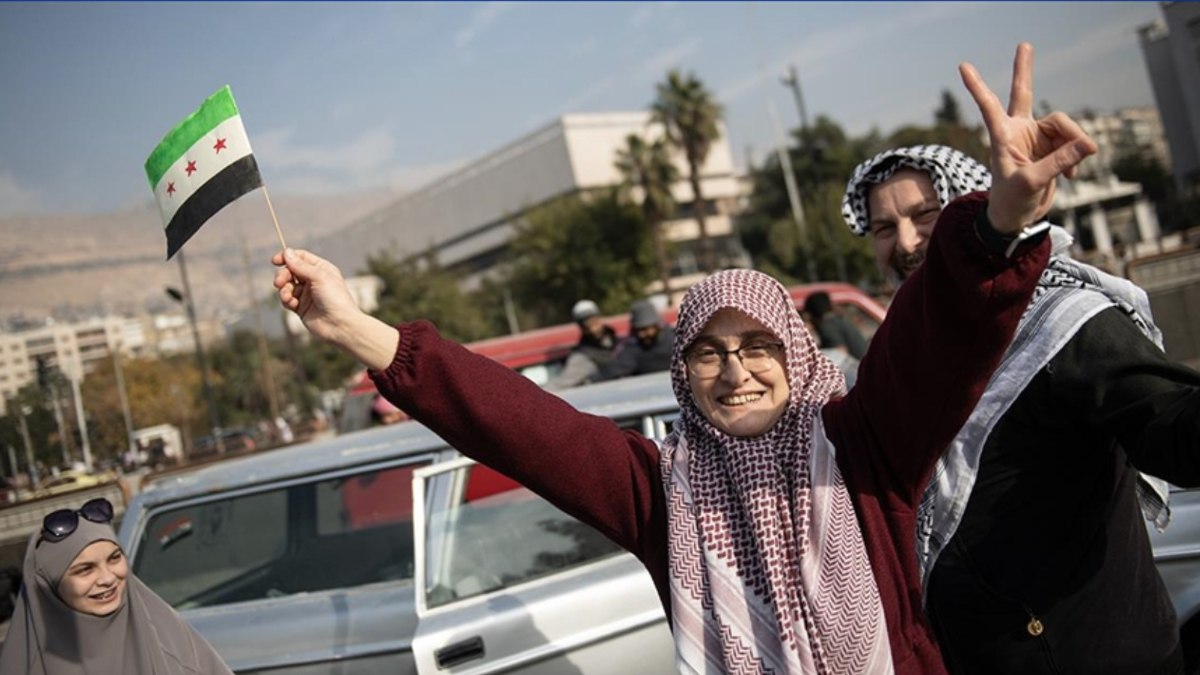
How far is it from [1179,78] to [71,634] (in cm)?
7503

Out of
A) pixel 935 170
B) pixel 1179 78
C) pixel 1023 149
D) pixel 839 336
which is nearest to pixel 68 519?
pixel 935 170

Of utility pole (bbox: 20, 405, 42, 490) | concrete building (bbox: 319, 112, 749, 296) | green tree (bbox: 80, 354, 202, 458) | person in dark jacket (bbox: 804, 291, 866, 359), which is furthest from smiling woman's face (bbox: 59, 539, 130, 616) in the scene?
concrete building (bbox: 319, 112, 749, 296)

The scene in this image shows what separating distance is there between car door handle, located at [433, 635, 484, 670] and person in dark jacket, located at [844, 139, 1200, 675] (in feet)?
5.66

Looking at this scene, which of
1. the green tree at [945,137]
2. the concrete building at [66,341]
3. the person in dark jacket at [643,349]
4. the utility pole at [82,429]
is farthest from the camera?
the concrete building at [66,341]

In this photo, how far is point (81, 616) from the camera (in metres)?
2.93

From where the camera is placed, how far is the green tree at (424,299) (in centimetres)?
5028

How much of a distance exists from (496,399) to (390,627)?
1983 mm

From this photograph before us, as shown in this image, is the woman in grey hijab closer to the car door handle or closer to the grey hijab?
the grey hijab

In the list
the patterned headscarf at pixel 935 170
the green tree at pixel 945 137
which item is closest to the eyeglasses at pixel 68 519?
the patterned headscarf at pixel 935 170

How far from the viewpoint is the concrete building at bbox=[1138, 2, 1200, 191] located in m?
60.7

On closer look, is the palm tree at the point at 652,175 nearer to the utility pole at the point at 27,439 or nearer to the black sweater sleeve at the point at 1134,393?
the utility pole at the point at 27,439

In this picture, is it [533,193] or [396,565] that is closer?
[396,565]

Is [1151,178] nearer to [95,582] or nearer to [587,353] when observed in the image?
[587,353]

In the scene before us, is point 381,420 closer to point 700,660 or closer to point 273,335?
point 700,660
